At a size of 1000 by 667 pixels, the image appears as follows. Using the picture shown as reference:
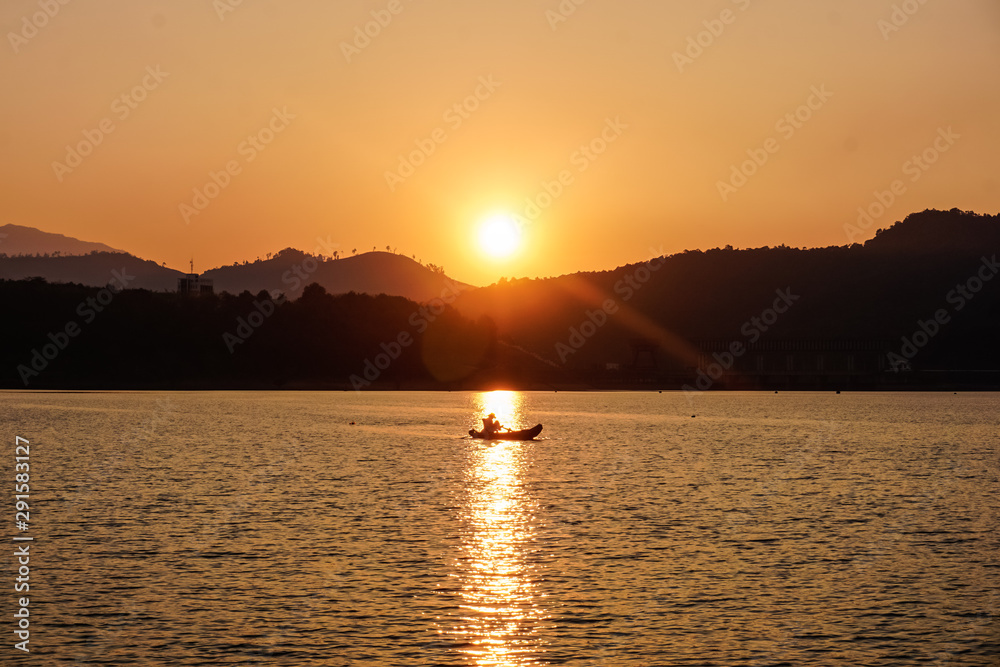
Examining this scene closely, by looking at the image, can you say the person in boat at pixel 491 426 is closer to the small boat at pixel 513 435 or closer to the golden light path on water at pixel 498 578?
the small boat at pixel 513 435

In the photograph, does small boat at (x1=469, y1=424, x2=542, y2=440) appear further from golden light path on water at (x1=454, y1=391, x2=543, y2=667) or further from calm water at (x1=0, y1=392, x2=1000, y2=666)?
golden light path on water at (x1=454, y1=391, x2=543, y2=667)

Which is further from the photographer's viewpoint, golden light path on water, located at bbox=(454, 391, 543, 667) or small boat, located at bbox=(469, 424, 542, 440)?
small boat, located at bbox=(469, 424, 542, 440)

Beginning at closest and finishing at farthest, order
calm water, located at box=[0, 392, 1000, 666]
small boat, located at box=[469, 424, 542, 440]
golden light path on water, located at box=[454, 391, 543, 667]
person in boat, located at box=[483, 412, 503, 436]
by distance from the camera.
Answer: golden light path on water, located at box=[454, 391, 543, 667]
calm water, located at box=[0, 392, 1000, 666]
small boat, located at box=[469, 424, 542, 440]
person in boat, located at box=[483, 412, 503, 436]

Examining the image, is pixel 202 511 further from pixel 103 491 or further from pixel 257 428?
pixel 257 428

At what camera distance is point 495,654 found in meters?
29.7

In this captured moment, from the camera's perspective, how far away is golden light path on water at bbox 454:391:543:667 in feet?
101

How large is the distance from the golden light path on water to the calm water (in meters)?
0.14

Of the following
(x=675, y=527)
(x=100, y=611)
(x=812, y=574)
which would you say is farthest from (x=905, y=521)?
(x=100, y=611)

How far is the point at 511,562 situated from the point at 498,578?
342 cm

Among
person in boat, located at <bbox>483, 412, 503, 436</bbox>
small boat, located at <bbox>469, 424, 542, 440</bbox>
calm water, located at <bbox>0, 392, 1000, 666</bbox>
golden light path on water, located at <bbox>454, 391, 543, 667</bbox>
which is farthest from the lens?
person in boat, located at <bbox>483, 412, 503, 436</bbox>

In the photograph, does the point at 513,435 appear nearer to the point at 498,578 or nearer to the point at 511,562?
the point at 511,562

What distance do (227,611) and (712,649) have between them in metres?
15.5

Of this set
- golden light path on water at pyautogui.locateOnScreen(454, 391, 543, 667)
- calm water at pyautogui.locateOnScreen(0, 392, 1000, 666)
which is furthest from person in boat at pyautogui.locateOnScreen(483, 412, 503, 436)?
golden light path on water at pyautogui.locateOnScreen(454, 391, 543, 667)

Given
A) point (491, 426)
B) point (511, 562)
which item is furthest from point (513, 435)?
point (511, 562)
